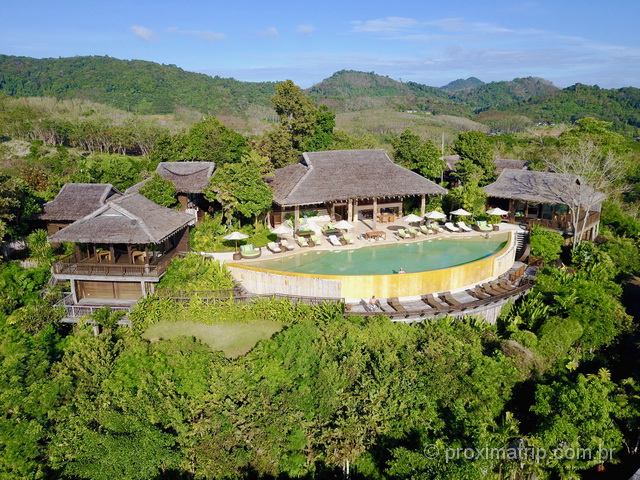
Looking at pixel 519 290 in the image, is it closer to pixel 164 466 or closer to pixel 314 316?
pixel 314 316

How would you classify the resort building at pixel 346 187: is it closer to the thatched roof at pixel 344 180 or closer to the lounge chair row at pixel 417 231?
the thatched roof at pixel 344 180

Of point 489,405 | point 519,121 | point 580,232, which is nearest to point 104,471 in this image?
point 489,405

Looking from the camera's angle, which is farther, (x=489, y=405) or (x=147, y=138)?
(x=147, y=138)

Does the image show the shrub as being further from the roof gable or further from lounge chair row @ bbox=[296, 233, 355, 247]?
the roof gable

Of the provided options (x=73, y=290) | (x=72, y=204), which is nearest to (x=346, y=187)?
(x=73, y=290)

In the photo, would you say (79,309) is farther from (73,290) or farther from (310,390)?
(310,390)

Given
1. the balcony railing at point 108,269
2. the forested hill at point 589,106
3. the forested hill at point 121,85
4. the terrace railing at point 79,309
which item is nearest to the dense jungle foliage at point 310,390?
the terrace railing at point 79,309
